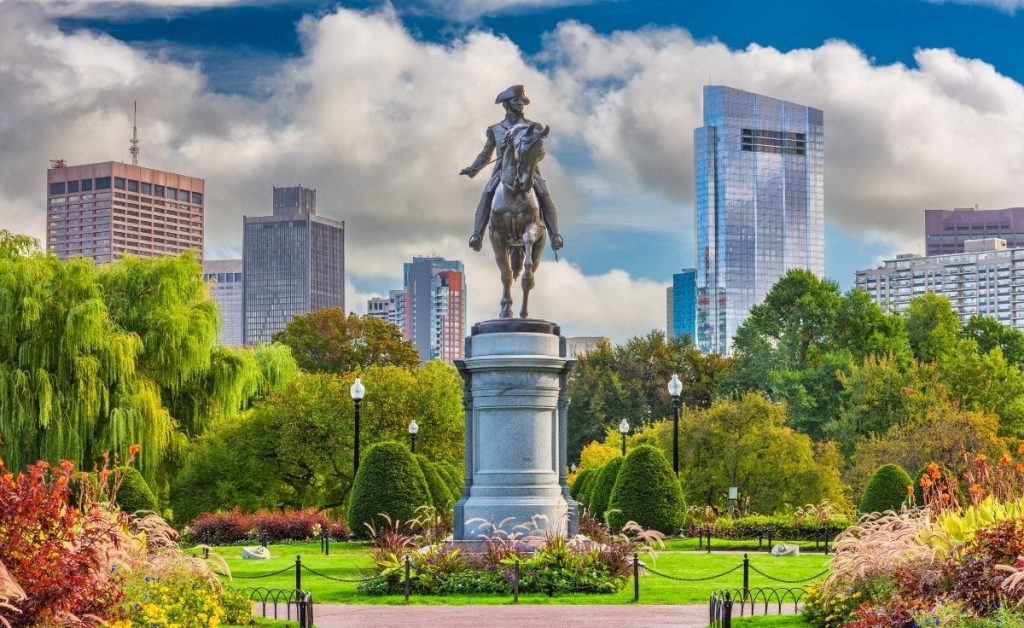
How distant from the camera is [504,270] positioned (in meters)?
27.5

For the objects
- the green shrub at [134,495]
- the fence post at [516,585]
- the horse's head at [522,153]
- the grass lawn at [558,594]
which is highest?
the horse's head at [522,153]

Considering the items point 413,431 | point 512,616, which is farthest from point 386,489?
point 512,616

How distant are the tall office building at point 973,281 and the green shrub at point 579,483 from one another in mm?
117602

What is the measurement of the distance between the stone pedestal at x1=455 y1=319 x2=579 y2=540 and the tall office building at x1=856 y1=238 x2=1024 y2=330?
471ft

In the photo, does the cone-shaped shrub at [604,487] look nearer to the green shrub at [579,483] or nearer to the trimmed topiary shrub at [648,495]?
the trimmed topiary shrub at [648,495]

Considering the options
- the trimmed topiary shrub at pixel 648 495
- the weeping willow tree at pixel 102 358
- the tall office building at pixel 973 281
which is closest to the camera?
the trimmed topiary shrub at pixel 648 495

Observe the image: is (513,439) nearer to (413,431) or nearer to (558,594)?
(558,594)

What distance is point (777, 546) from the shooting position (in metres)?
30.4

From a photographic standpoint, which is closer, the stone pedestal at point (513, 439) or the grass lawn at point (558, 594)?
the grass lawn at point (558, 594)

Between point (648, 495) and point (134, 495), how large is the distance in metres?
12.2

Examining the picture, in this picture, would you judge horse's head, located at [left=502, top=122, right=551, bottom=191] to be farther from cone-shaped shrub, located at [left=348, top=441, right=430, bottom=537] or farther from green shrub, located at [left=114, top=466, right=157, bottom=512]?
green shrub, located at [left=114, top=466, right=157, bottom=512]

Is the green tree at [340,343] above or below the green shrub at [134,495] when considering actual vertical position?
above

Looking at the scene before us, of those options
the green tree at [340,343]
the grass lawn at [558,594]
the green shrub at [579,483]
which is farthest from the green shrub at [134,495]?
the green tree at [340,343]

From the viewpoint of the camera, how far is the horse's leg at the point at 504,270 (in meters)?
27.3
